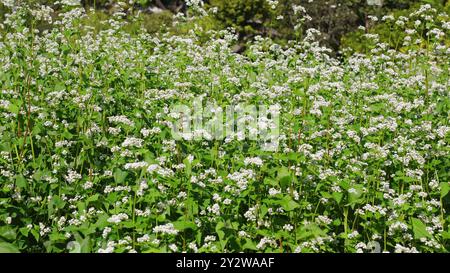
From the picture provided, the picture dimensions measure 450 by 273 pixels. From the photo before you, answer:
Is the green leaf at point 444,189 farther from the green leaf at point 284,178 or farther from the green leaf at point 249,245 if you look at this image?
the green leaf at point 249,245

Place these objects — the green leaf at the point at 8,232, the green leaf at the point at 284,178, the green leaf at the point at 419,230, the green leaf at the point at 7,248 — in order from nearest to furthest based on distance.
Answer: the green leaf at the point at 7,248, the green leaf at the point at 8,232, the green leaf at the point at 419,230, the green leaf at the point at 284,178

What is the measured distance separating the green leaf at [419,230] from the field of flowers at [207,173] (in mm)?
12

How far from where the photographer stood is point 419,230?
12.5 ft

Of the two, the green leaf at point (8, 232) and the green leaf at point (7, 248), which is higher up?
the green leaf at point (7, 248)

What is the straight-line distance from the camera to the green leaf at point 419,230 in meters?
3.75

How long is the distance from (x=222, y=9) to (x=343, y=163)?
23.7 meters

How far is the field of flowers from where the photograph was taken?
375 centimetres

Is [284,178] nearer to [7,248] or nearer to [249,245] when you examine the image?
[249,245]

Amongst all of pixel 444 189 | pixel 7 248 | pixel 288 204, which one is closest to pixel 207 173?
pixel 288 204

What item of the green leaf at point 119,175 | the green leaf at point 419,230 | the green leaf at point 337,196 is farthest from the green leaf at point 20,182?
the green leaf at point 419,230

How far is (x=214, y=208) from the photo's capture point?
12.3ft

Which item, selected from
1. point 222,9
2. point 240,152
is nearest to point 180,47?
point 240,152

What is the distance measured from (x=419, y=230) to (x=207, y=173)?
167cm
